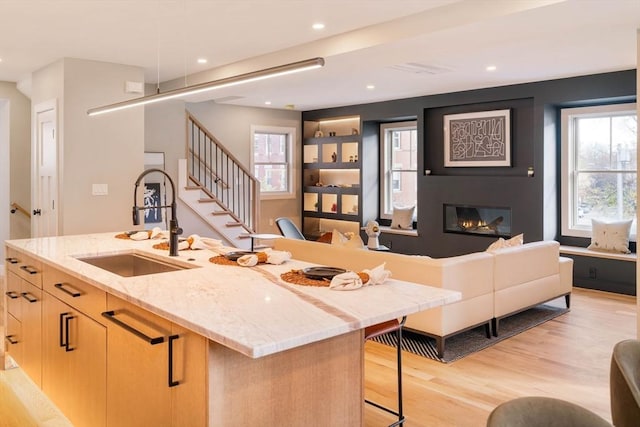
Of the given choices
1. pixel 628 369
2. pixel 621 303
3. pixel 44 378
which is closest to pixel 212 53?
pixel 44 378

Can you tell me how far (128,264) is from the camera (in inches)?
143

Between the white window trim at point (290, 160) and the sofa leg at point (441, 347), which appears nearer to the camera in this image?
the sofa leg at point (441, 347)

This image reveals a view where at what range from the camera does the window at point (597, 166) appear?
680 cm

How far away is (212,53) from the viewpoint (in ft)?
18.0

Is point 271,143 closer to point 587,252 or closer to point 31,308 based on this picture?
point 587,252

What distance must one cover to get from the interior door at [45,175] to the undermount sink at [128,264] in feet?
8.88

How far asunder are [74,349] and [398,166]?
7495 millimetres

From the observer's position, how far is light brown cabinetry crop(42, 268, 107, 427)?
2500mm

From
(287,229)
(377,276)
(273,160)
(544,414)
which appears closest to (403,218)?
(287,229)

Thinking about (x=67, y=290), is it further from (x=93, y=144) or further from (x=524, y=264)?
(x=524, y=264)

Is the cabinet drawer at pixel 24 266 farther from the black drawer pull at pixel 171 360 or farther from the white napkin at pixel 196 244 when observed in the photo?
the black drawer pull at pixel 171 360

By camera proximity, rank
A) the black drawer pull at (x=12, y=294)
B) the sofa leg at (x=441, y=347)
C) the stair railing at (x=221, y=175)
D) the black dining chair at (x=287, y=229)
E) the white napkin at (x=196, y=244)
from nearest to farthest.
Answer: the white napkin at (x=196, y=244) → the black drawer pull at (x=12, y=294) → the sofa leg at (x=441, y=347) → the black dining chair at (x=287, y=229) → the stair railing at (x=221, y=175)

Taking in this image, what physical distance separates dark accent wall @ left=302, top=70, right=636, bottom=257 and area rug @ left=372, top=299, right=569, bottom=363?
88.2 inches

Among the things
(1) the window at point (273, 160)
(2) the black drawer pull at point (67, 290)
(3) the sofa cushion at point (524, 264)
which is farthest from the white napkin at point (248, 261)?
(1) the window at point (273, 160)
